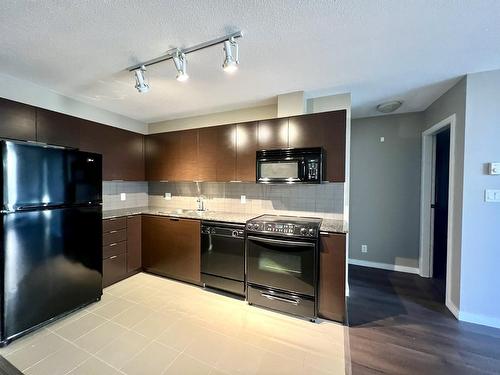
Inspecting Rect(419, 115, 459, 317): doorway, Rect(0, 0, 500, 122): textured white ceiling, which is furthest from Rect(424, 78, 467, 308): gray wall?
Rect(419, 115, 459, 317): doorway

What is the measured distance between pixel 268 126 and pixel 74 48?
6.33ft

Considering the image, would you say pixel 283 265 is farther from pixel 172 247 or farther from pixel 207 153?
pixel 207 153

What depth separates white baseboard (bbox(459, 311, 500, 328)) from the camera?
2119mm

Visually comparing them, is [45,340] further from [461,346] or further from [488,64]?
[488,64]

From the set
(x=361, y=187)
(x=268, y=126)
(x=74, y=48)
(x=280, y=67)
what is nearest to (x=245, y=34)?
(x=280, y=67)

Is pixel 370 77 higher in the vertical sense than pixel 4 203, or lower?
higher

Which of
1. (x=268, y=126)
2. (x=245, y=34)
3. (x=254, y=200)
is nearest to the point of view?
(x=245, y=34)

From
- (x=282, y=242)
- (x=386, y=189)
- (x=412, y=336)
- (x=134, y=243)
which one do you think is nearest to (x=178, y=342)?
(x=282, y=242)

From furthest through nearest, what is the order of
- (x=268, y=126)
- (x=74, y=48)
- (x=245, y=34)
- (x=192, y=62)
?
(x=268, y=126) → (x=192, y=62) → (x=74, y=48) → (x=245, y=34)

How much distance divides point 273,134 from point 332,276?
1.69m

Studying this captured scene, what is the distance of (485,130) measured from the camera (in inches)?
84.1

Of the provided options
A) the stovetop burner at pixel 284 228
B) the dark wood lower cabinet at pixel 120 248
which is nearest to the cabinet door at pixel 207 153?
the stovetop burner at pixel 284 228

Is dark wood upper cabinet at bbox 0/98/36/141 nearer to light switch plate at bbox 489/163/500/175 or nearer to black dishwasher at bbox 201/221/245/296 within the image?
black dishwasher at bbox 201/221/245/296

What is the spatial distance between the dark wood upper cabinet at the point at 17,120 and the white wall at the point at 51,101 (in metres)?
0.25
